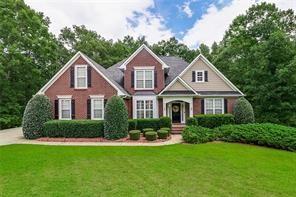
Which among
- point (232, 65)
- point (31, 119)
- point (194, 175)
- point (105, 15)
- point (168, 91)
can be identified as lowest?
point (194, 175)

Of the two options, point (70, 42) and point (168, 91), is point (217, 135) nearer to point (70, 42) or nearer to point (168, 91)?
point (168, 91)

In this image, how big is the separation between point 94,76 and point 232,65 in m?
18.0

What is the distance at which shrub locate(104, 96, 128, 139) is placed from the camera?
1741 centimetres

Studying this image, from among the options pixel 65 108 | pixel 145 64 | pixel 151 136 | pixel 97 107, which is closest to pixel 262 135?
pixel 151 136

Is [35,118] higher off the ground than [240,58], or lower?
lower

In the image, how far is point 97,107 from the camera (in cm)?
2095

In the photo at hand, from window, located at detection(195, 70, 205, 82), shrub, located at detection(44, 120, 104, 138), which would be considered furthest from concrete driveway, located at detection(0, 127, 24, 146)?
window, located at detection(195, 70, 205, 82)

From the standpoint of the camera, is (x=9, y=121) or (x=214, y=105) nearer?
(x=214, y=105)

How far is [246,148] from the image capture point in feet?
47.5

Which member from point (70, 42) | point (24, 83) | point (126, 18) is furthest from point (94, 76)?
point (70, 42)

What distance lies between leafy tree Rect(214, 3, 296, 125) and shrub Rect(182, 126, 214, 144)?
10.2m

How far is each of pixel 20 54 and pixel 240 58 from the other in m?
25.2

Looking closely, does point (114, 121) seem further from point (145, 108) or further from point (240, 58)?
point (240, 58)

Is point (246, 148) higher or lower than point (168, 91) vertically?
lower
